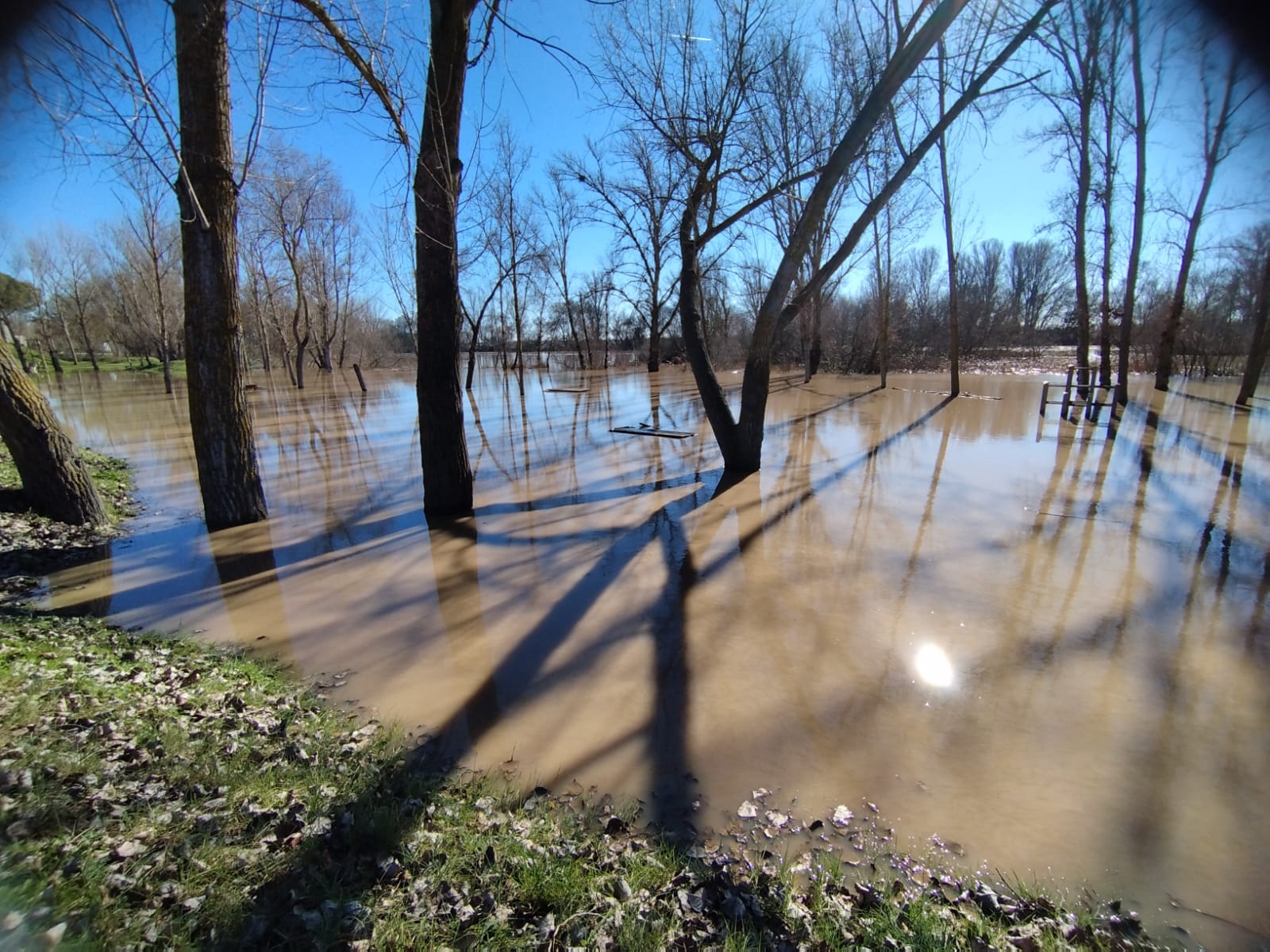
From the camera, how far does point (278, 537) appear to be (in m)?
6.29

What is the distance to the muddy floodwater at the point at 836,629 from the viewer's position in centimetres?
251

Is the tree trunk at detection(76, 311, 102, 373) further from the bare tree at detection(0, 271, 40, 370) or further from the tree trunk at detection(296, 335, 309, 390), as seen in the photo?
the tree trunk at detection(296, 335, 309, 390)

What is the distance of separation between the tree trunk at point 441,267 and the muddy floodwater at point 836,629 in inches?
24.8

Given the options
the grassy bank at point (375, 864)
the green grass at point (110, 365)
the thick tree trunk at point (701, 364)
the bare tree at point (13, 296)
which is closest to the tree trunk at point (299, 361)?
the bare tree at point (13, 296)

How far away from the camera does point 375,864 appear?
6.28ft

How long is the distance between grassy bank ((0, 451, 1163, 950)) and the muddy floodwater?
268 millimetres

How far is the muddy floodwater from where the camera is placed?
2508 millimetres

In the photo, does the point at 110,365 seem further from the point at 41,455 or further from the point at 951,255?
the point at 951,255

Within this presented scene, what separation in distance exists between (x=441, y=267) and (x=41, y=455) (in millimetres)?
4465

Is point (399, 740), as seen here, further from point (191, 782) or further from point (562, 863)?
point (562, 863)

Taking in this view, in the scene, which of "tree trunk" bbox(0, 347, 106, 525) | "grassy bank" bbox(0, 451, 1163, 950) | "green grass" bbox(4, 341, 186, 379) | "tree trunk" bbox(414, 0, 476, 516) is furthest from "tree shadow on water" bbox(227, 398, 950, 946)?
"green grass" bbox(4, 341, 186, 379)

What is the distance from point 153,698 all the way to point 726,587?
382cm

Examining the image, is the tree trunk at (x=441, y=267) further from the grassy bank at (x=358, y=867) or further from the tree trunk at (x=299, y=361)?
the tree trunk at (x=299, y=361)

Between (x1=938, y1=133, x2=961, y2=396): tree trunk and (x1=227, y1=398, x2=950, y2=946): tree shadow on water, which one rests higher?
(x1=938, y1=133, x2=961, y2=396): tree trunk
